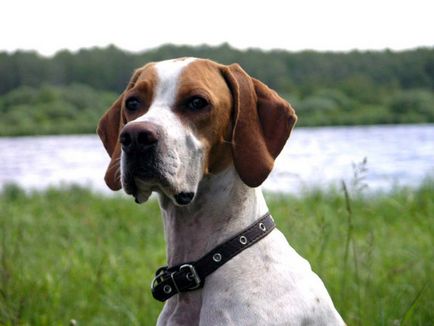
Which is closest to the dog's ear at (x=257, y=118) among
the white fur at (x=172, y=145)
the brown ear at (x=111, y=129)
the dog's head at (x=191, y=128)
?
the dog's head at (x=191, y=128)

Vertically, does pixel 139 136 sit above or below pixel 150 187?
above

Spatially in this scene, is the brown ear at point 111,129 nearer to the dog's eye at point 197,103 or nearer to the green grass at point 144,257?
the dog's eye at point 197,103

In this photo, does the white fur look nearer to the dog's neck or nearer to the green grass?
the dog's neck

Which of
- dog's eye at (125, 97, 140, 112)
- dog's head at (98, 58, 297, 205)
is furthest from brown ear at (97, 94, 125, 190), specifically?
dog's eye at (125, 97, 140, 112)

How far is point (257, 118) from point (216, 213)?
0.51 metres

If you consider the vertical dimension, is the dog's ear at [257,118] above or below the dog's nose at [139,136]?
below

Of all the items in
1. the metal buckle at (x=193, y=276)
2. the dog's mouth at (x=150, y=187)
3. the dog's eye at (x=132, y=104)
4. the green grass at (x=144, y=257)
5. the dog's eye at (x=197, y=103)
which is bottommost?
the green grass at (x=144, y=257)

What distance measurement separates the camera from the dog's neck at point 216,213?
3.25 meters

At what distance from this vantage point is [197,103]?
3197 millimetres

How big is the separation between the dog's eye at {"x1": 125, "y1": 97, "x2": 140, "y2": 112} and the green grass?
4.80ft

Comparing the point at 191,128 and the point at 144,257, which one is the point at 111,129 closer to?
the point at 191,128

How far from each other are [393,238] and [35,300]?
449 cm

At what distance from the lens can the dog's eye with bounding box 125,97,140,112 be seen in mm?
3346

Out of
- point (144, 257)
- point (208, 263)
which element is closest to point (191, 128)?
point (208, 263)
